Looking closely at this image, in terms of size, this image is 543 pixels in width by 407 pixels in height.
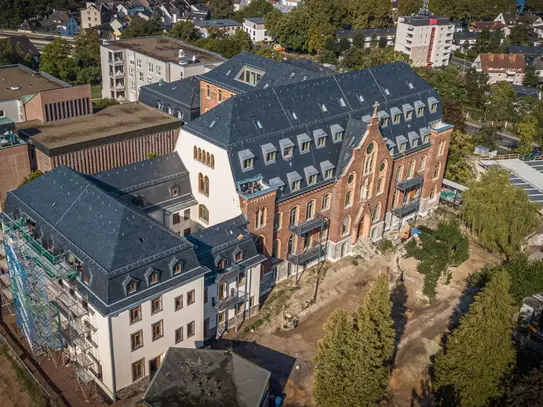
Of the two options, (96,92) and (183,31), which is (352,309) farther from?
(183,31)

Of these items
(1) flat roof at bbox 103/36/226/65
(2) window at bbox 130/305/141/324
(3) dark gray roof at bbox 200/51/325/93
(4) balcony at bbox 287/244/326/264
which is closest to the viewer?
(2) window at bbox 130/305/141/324

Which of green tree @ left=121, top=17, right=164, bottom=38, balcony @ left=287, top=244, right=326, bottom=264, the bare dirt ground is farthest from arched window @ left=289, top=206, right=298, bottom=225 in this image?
green tree @ left=121, top=17, right=164, bottom=38

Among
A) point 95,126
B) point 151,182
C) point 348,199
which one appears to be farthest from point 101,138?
point 348,199

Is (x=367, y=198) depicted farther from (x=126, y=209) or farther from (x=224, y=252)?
(x=126, y=209)

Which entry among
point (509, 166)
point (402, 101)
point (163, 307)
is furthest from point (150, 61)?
point (163, 307)

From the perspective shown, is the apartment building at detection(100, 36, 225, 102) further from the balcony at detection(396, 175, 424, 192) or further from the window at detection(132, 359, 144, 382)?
the window at detection(132, 359, 144, 382)

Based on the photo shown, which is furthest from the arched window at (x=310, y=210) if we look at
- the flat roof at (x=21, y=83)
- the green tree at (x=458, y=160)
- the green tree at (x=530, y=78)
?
the green tree at (x=530, y=78)
